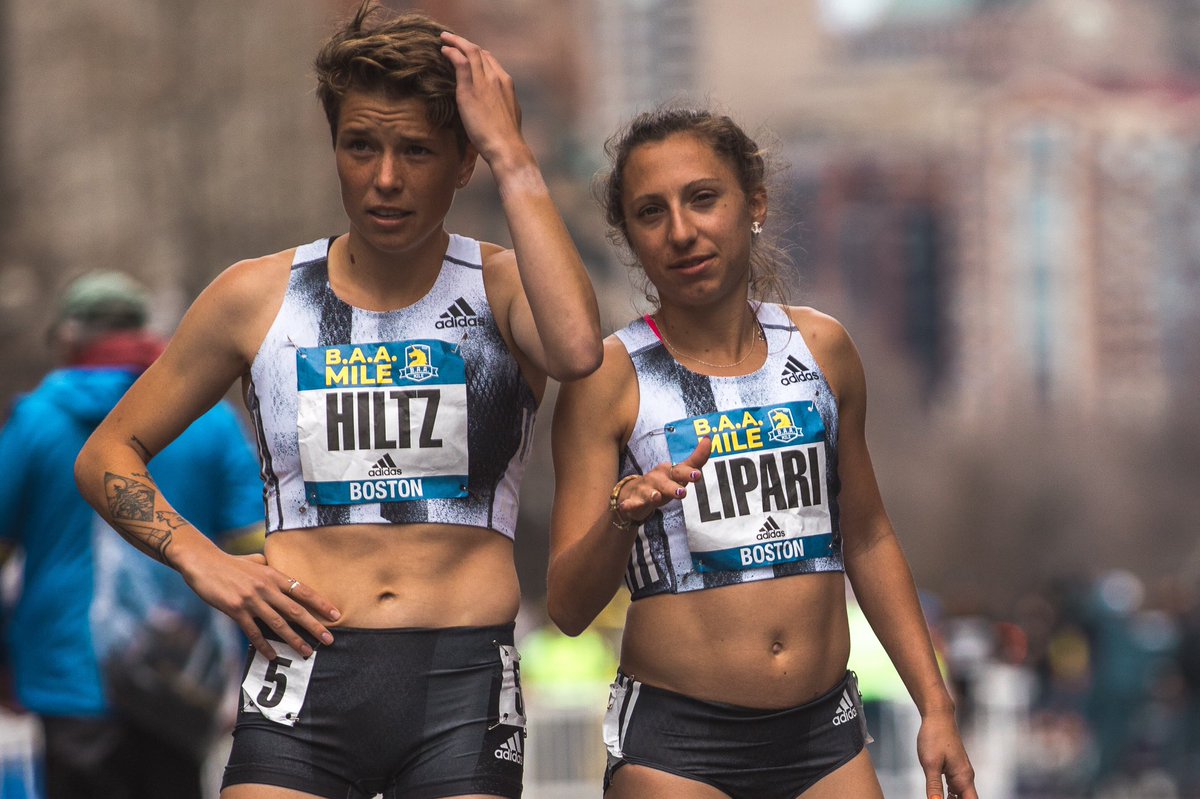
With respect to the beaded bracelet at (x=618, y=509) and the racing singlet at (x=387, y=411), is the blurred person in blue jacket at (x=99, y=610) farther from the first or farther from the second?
the beaded bracelet at (x=618, y=509)

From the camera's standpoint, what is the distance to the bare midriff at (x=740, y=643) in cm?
434

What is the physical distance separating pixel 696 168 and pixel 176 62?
805 inches

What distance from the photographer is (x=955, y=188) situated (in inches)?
5369

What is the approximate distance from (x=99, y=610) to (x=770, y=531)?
2.55 meters

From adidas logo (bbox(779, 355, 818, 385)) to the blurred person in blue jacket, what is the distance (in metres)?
2.34

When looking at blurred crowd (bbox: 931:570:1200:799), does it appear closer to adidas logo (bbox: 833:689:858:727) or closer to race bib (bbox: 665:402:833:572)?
adidas logo (bbox: 833:689:858:727)

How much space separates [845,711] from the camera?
176 inches

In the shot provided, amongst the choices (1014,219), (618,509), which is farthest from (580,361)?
(1014,219)

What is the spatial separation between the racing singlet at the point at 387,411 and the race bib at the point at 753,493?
0.39 m

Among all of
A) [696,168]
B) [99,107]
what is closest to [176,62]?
[99,107]

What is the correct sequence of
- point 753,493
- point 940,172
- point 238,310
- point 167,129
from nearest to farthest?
point 238,310 < point 753,493 < point 167,129 < point 940,172

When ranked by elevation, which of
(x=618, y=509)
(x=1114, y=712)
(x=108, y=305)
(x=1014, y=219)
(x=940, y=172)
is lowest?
(x=1114, y=712)

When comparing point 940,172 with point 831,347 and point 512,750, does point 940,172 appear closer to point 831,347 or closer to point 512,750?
point 831,347

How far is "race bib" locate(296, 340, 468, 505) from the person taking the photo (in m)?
4.15
